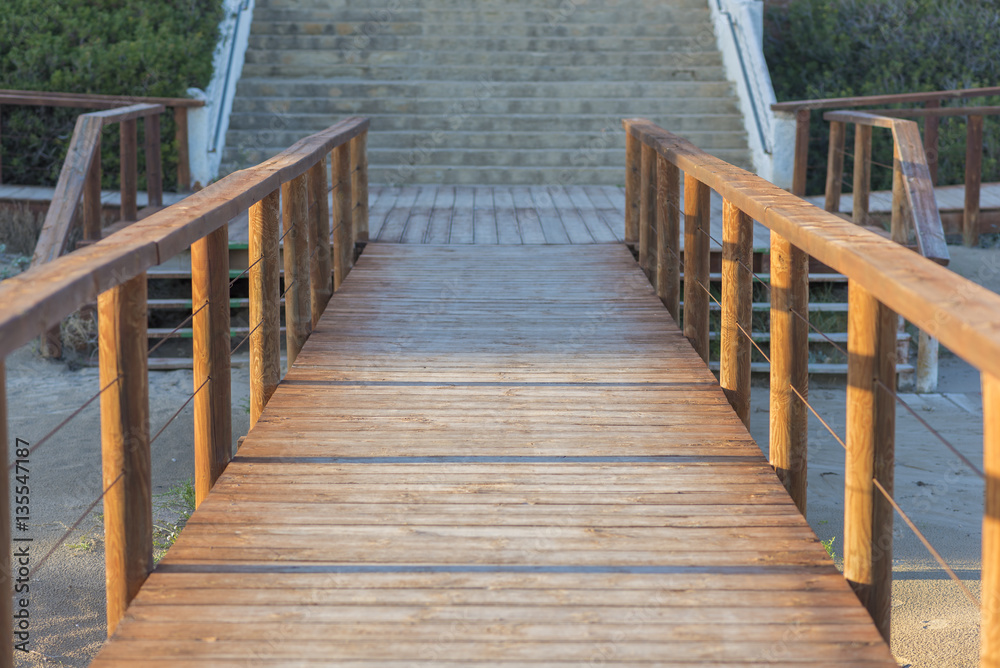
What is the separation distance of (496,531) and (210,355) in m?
1.05

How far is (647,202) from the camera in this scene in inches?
234

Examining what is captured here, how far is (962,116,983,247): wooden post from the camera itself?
28.1 feet

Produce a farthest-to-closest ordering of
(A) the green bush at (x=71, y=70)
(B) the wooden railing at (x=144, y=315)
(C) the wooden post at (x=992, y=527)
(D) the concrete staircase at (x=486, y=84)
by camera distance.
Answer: (D) the concrete staircase at (x=486, y=84) < (A) the green bush at (x=71, y=70) < (B) the wooden railing at (x=144, y=315) < (C) the wooden post at (x=992, y=527)

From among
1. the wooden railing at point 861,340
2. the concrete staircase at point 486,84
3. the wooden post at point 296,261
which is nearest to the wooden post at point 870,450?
the wooden railing at point 861,340

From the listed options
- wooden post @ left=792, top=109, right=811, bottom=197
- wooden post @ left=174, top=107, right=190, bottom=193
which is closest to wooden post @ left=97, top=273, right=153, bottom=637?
wooden post @ left=174, top=107, right=190, bottom=193

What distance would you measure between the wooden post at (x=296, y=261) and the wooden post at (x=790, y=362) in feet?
7.31

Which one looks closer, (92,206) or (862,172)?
(92,206)

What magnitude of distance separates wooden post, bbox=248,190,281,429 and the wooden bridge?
1cm

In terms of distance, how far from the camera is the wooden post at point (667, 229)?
5.39 meters

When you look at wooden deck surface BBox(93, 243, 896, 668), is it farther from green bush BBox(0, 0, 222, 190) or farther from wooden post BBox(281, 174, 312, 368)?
green bush BBox(0, 0, 222, 190)

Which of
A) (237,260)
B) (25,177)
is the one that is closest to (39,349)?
(237,260)

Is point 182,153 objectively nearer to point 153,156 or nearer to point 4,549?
point 153,156

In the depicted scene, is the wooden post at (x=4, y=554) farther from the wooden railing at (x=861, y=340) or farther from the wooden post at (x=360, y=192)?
the wooden post at (x=360, y=192)

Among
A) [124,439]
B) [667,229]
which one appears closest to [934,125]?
[667,229]
